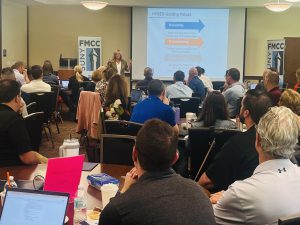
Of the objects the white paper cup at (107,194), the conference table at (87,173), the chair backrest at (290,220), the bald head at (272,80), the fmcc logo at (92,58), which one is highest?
the fmcc logo at (92,58)

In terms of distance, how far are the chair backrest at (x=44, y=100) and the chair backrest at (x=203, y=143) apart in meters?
3.44

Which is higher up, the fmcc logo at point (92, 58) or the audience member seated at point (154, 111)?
the fmcc logo at point (92, 58)

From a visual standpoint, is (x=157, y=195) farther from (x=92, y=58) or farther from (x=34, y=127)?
(x=92, y=58)

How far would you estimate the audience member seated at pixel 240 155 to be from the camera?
2732 mm

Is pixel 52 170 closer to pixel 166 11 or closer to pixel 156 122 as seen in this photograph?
pixel 156 122

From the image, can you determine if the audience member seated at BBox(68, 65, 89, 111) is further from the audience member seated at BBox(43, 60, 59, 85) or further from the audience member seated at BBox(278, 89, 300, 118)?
the audience member seated at BBox(278, 89, 300, 118)

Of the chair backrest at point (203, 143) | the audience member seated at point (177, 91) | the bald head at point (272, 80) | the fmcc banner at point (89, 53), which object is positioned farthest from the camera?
the fmcc banner at point (89, 53)

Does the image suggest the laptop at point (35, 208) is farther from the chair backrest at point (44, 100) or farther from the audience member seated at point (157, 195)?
the chair backrest at point (44, 100)

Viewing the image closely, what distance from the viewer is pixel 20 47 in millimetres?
11477

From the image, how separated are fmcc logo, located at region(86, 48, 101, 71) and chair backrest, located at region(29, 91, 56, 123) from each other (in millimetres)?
4803

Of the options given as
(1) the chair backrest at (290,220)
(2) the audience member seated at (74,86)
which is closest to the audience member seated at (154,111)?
(1) the chair backrest at (290,220)

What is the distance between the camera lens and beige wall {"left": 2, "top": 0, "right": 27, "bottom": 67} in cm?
1040

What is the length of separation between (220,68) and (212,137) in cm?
796

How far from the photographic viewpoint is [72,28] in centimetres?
1173
